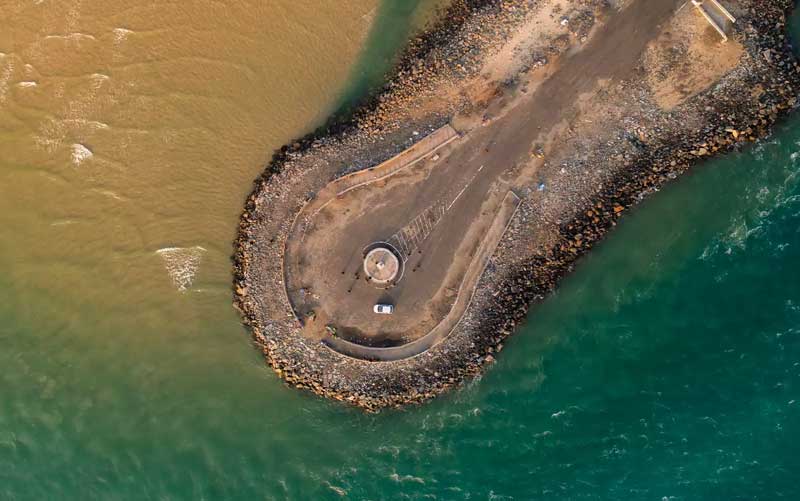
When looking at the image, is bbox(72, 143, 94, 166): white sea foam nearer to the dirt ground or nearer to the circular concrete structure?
the dirt ground

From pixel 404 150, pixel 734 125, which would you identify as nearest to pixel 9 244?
pixel 404 150

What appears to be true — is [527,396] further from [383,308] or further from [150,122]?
[150,122]

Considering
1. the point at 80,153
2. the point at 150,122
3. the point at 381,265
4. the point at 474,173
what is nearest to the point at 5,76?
the point at 80,153

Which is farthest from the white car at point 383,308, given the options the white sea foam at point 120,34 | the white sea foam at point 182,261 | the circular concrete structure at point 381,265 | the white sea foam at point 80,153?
the white sea foam at point 120,34

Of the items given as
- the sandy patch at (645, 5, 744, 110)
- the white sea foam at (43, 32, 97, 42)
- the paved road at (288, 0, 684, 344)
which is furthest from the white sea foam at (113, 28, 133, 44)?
the sandy patch at (645, 5, 744, 110)

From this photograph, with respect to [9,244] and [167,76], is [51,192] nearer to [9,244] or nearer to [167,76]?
[9,244]

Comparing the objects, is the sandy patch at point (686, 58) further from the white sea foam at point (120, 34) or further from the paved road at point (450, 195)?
the white sea foam at point (120, 34)
